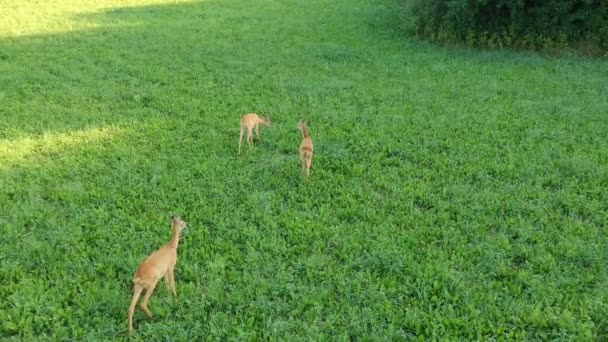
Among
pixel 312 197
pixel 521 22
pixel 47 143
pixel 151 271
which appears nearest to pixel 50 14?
pixel 47 143

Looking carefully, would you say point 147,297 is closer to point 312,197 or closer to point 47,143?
point 312,197

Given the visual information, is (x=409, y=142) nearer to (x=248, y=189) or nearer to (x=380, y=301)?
(x=248, y=189)

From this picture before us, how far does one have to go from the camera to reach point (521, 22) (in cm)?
1096

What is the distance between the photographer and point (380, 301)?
3857 millimetres

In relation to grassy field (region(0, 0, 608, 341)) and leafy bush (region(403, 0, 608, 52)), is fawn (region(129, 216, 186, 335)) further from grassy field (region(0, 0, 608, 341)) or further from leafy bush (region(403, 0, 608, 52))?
leafy bush (region(403, 0, 608, 52))

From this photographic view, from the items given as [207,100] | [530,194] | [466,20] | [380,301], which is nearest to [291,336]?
[380,301]

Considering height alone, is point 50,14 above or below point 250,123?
above

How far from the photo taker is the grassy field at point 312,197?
3742mm

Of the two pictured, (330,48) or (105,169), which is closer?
(105,169)

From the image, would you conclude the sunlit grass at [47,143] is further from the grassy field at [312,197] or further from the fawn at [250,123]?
the fawn at [250,123]

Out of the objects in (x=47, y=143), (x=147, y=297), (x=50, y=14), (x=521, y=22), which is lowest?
(x=147, y=297)

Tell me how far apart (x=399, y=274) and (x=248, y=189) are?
6.43 ft

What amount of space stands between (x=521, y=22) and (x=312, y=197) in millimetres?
7916

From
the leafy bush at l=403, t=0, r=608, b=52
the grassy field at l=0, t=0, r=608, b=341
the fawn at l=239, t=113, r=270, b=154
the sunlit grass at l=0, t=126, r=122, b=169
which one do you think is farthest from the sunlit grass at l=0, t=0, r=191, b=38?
the fawn at l=239, t=113, r=270, b=154
